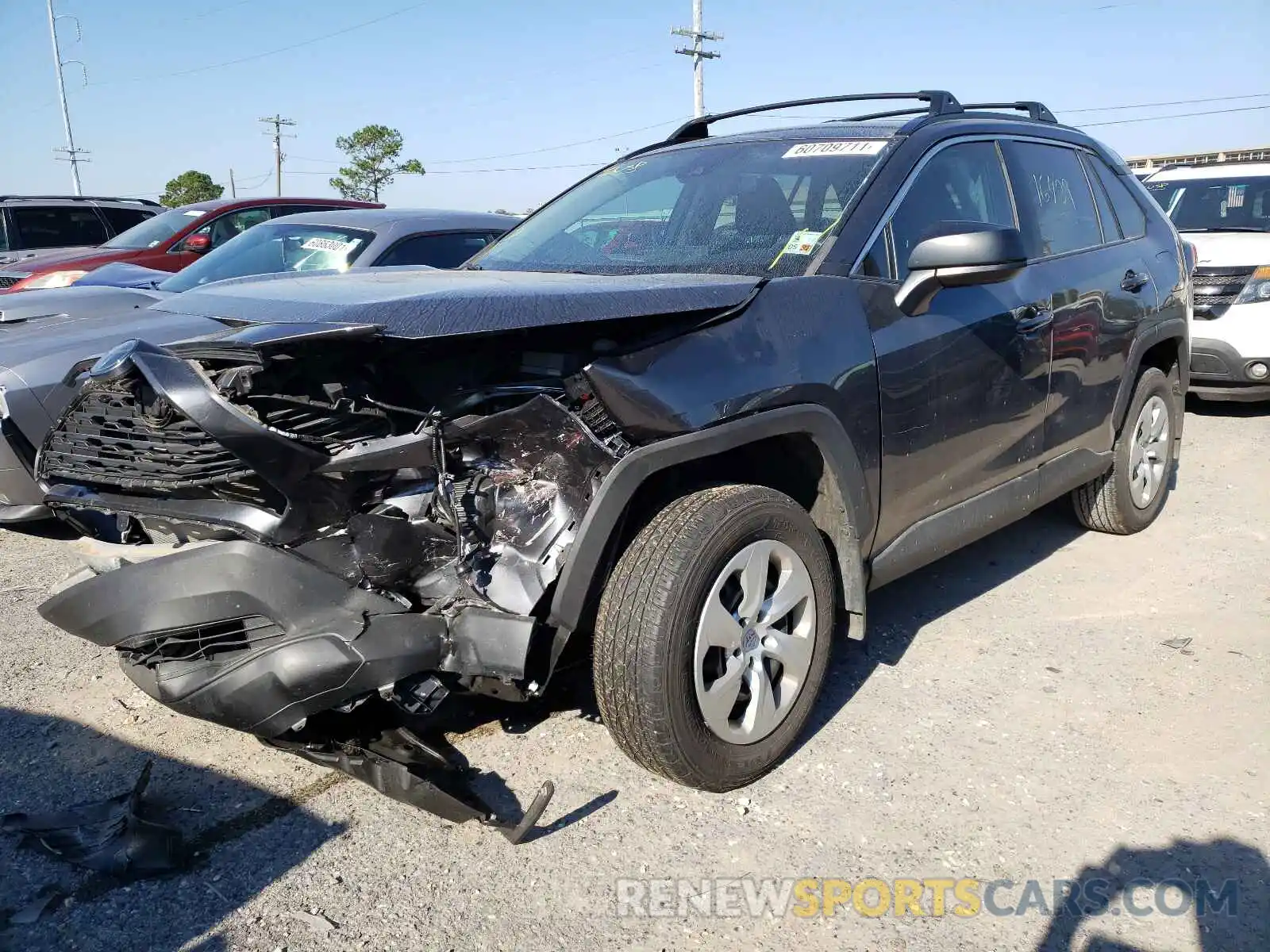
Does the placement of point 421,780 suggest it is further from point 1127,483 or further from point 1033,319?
point 1127,483

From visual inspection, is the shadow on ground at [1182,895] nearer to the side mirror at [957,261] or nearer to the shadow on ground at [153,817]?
the side mirror at [957,261]

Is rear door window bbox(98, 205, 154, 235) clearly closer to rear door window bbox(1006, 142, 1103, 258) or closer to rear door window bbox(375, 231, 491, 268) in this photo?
rear door window bbox(375, 231, 491, 268)

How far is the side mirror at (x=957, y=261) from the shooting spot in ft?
8.95

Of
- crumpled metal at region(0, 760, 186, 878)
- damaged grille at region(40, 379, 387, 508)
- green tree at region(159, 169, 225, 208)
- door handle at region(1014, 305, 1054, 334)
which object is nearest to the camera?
damaged grille at region(40, 379, 387, 508)

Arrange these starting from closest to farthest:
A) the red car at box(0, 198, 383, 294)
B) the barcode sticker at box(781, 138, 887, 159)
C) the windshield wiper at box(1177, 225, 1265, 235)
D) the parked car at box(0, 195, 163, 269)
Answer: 1. the barcode sticker at box(781, 138, 887, 159)
2. the windshield wiper at box(1177, 225, 1265, 235)
3. the red car at box(0, 198, 383, 294)
4. the parked car at box(0, 195, 163, 269)

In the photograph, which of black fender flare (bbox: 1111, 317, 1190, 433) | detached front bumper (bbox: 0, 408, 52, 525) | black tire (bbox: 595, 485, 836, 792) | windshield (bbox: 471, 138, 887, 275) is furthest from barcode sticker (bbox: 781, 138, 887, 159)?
detached front bumper (bbox: 0, 408, 52, 525)

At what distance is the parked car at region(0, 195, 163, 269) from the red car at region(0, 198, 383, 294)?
121 inches

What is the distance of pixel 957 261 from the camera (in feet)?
9.04

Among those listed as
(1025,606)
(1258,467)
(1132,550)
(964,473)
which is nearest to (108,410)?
(964,473)

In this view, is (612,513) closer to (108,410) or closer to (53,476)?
(108,410)

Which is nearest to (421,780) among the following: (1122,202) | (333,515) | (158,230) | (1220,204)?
(333,515)

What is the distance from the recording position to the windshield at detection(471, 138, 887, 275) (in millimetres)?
3082

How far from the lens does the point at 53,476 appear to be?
2398mm

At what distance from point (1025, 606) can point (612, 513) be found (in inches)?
96.8
